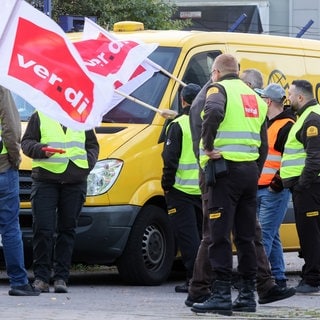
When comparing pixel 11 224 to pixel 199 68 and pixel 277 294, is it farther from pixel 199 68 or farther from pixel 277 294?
pixel 199 68

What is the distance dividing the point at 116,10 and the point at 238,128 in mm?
12041

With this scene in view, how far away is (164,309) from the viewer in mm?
8977

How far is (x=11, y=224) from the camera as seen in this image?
955 centimetres

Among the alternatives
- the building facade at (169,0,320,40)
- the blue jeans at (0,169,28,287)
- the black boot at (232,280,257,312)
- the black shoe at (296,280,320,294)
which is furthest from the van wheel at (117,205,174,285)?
the building facade at (169,0,320,40)

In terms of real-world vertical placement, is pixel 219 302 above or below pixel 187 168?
below

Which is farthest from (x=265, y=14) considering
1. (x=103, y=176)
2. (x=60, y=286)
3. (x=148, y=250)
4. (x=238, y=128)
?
(x=238, y=128)

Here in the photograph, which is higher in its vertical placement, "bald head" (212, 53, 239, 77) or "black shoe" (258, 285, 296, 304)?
"bald head" (212, 53, 239, 77)

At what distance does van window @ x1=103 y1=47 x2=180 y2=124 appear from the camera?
1103 centimetres

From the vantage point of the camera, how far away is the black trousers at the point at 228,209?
851cm

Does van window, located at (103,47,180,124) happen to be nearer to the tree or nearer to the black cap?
the black cap

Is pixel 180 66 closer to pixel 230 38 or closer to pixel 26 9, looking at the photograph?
pixel 230 38

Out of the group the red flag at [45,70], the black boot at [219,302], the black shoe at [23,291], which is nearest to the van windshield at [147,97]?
the black shoe at [23,291]

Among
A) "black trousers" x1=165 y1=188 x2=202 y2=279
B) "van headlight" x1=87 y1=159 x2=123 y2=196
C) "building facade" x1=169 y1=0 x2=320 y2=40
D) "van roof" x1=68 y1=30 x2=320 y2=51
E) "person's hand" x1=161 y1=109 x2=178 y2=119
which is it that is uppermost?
"building facade" x1=169 y1=0 x2=320 y2=40

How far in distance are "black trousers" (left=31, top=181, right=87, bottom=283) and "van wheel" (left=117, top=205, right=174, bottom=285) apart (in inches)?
27.3
